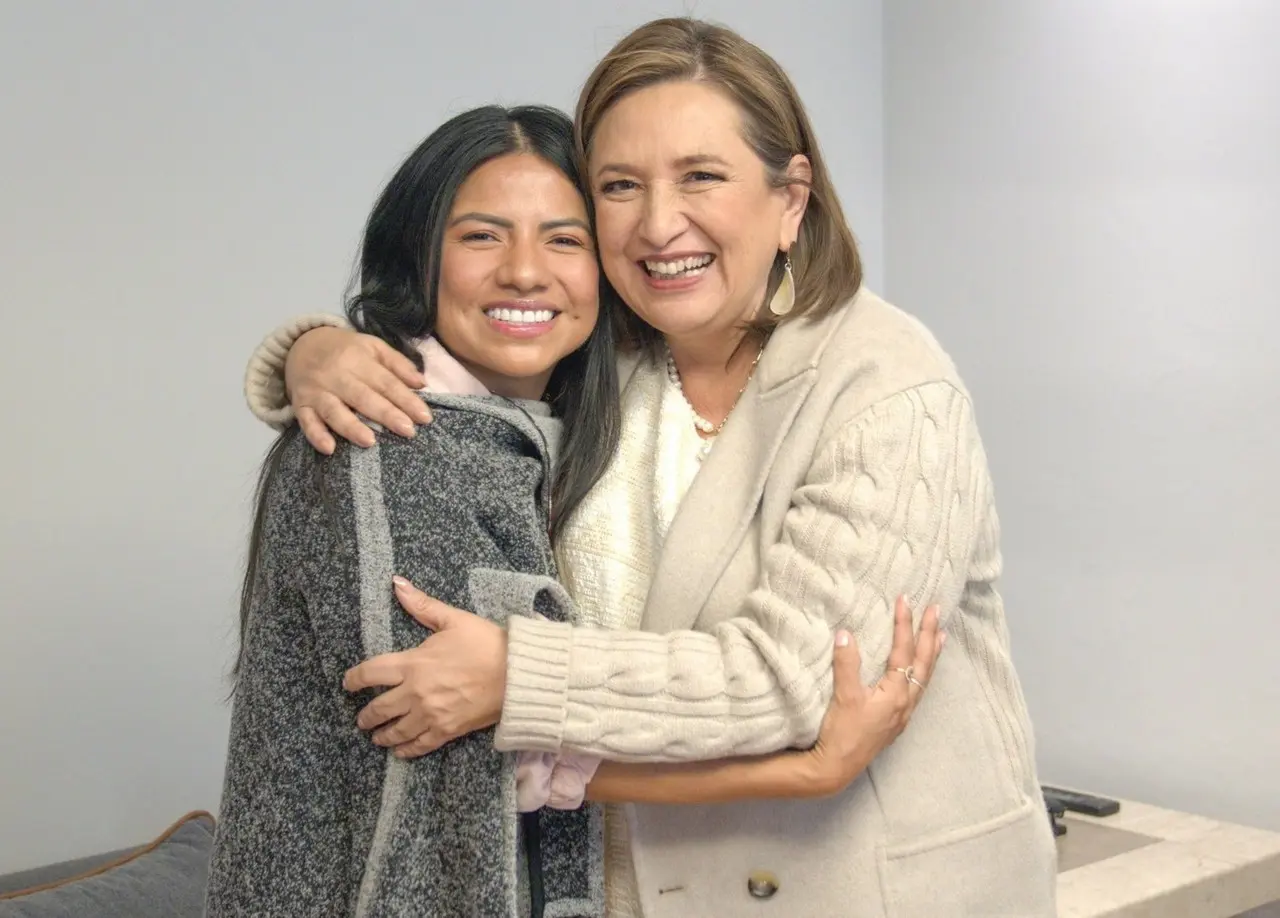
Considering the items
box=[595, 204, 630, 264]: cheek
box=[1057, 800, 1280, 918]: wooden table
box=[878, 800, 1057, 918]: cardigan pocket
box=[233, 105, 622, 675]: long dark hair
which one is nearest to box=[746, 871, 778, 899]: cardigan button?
box=[878, 800, 1057, 918]: cardigan pocket

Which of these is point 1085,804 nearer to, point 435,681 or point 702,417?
point 702,417

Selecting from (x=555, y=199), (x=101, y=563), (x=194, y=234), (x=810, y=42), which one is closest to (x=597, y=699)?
(x=555, y=199)

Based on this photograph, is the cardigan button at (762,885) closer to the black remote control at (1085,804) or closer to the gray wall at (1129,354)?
the black remote control at (1085,804)

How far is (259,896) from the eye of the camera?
1.36 m

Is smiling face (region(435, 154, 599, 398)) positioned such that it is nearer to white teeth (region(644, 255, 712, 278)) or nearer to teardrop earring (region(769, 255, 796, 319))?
white teeth (region(644, 255, 712, 278))

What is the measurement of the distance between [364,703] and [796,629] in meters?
0.43

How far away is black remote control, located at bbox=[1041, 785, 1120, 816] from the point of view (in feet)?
9.00

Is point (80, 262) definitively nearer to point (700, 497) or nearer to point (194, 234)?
point (194, 234)

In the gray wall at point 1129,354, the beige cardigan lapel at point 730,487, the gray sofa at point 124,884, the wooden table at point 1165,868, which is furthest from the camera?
the gray wall at point 1129,354

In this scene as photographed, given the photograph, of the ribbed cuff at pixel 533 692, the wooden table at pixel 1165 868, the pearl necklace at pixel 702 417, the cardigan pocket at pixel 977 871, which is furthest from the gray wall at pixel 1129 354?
the ribbed cuff at pixel 533 692

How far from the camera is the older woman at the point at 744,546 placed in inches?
52.9

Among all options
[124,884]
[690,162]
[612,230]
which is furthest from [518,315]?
[124,884]

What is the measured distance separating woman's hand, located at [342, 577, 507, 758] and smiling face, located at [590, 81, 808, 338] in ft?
1.57

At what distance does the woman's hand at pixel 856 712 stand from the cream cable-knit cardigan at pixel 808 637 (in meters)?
0.02
